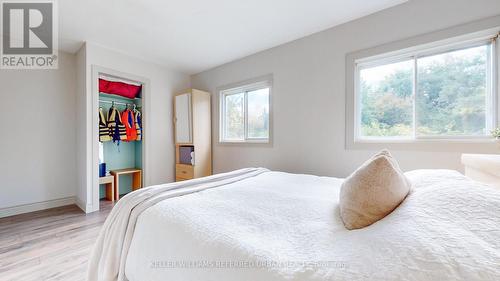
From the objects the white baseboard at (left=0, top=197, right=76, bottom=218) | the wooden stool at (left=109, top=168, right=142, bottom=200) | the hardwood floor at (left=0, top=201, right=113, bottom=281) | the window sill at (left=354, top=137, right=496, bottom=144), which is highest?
the window sill at (left=354, top=137, right=496, bottom=144)

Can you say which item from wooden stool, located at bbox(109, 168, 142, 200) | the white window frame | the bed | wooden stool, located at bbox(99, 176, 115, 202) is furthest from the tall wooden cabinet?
the bed

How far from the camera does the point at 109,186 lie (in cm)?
349

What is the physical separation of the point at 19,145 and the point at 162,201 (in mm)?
3175

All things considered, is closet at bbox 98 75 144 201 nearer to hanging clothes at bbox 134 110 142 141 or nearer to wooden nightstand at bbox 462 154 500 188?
hanging clothes at bbox 134 110 142 141

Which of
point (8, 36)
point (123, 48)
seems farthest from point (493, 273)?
point (8, 36)

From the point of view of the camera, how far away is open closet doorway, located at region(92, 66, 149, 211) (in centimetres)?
335

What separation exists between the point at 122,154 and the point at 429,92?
182 inches

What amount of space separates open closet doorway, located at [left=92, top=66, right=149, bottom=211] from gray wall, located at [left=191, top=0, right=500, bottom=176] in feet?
5.45

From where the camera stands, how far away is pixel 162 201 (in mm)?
1167

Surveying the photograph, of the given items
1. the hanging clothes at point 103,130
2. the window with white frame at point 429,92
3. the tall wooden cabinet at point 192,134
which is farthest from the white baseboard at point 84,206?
the window with white frame at point 429,92

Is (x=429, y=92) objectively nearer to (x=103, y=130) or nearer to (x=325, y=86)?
(x=325, y=86)

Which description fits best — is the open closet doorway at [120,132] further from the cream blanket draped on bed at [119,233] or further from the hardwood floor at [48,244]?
the cream blanket draped on bed at [119,233]

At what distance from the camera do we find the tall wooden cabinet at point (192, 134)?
11.5 feet

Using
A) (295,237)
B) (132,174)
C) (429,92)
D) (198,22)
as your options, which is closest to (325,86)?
(429,92)
